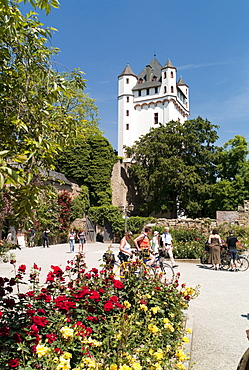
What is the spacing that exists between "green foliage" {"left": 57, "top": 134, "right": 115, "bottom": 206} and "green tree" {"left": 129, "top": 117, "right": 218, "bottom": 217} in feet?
14.6

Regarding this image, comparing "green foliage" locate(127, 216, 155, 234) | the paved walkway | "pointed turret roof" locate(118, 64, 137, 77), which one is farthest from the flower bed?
"pointed turret roof" locate(118, 64, 137, 77)

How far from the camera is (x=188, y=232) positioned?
1766 centimetres

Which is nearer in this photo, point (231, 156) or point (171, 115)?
point (231, 156)

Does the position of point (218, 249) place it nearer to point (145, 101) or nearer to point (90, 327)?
point (90, 327)

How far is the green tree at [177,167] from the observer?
33.2 meters

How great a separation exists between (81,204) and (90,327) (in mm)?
26342

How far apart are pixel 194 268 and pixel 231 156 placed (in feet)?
76.8

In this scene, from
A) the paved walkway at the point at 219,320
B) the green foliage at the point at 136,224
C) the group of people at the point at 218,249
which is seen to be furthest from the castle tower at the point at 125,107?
the paved walkway at the point at 219,320

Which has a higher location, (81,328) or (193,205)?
(193,205)

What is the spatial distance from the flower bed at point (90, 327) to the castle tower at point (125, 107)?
43.8 meters

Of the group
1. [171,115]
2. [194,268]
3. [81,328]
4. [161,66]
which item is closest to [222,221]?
[194,268]

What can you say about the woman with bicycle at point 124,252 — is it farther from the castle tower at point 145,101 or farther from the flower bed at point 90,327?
the castle tower at point 145,101

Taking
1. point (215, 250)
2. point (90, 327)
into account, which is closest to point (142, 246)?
point (215, 250)

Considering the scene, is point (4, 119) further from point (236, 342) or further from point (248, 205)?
point (248, 205)
